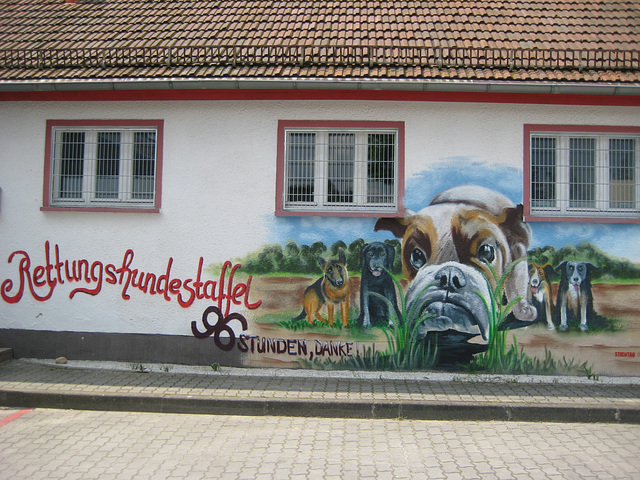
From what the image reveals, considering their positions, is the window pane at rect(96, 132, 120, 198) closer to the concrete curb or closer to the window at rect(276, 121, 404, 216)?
the window at rect(276, 121, 404, 216)

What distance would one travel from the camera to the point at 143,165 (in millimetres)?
7449

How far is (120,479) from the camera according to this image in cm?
414

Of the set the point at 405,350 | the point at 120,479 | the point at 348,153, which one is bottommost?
the point at 120,479

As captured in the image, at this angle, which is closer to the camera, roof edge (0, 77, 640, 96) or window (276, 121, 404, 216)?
roof edge (0, 77, 640, 96)

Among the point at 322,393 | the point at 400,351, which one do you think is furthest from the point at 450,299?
the point at 322,393

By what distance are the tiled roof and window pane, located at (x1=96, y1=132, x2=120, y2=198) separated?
902 mm

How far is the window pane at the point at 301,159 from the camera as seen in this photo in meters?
7.26

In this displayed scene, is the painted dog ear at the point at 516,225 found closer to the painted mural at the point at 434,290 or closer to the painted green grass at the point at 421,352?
the painted mural at the point at 434,290

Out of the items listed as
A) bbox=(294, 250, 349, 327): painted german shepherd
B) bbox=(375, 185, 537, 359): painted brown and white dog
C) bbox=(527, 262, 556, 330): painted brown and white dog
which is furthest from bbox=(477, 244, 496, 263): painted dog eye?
bbox=(294, 250, 349, 327): painted german shepherd

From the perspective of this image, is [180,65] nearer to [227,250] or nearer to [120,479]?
[227,250]

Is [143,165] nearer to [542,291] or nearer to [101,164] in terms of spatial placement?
[101,164]

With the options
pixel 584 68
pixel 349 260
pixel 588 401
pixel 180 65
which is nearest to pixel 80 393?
pixel 349 260

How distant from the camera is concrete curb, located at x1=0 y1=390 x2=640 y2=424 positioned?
5605 millimetres

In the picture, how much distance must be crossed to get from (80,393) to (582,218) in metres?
6.57
